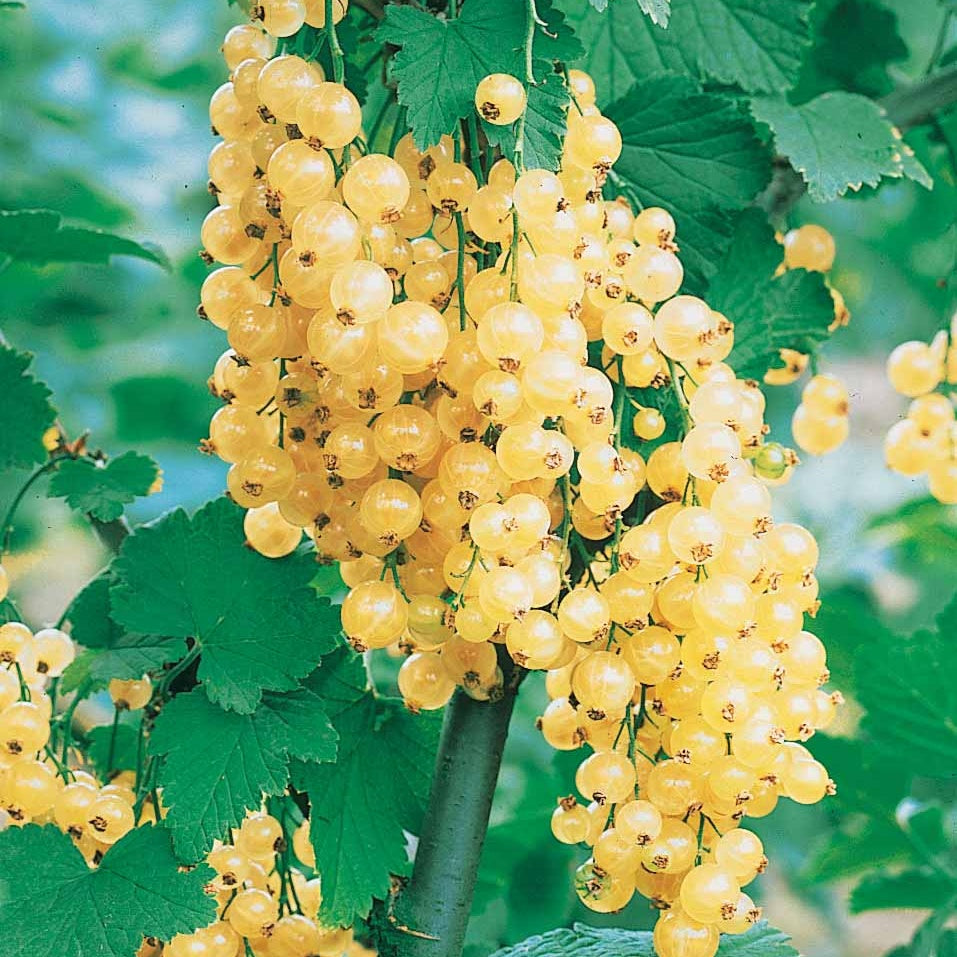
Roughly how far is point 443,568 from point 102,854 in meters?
0.23

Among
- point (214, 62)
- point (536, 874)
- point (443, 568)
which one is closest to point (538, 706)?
point (536, 874)

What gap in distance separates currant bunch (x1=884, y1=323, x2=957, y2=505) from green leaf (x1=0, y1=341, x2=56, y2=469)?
59 cm

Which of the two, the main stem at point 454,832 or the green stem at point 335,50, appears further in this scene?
the main stem at point 454,832

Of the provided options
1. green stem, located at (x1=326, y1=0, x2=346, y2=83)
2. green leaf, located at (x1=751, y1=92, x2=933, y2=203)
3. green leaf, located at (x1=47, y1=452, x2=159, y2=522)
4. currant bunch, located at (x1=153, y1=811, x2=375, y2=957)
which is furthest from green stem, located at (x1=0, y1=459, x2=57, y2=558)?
green leaf, located at (x1=751, y1=92, x2=933, y2=203)

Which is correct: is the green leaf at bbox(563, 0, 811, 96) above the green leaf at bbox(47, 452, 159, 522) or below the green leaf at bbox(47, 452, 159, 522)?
above

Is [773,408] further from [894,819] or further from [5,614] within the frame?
[5,614]

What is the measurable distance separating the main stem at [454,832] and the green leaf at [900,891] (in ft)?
1.81

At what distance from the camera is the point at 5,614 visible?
67cm

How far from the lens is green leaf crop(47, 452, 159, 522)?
28.9 inches

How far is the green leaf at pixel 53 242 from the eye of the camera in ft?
2.64

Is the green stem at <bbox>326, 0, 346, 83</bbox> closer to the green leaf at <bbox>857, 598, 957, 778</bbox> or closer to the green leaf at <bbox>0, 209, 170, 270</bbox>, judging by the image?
the green leaf at <bbox>0, 209, 170, 270</bbox>

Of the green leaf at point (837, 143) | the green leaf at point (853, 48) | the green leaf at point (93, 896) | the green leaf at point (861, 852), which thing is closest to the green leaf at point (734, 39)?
the green leaf at point (837, 143)

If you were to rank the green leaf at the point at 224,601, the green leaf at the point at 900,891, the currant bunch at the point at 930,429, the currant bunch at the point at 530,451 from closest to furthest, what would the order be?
the currant bunch at the point at 530,451 → the green leaf at the point at 224,601 → the currant bunch at the point at 930,429 → the green leaf at the point at 900,891

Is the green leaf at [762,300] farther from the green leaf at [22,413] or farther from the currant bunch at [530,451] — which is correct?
the green leaf at [22,413]
